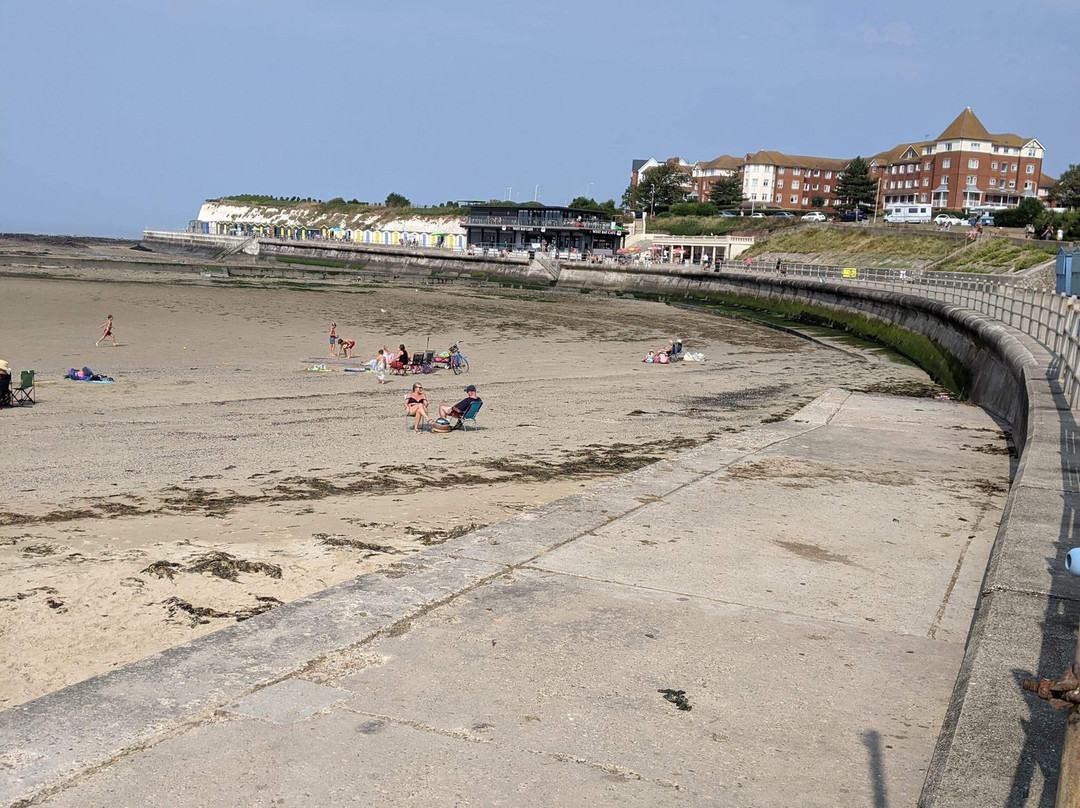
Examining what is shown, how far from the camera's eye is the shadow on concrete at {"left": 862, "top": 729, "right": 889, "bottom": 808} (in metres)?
4.08

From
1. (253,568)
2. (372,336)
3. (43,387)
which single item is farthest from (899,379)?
(253,568)

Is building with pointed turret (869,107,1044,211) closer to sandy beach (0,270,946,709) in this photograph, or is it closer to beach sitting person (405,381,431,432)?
sandy beach (0,270,946,709)

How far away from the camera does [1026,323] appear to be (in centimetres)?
2161

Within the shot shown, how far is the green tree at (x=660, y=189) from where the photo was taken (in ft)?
406

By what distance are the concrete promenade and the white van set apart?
3133 inches

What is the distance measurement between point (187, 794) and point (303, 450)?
31.6ft

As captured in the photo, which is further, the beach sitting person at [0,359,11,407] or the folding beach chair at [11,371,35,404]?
the folding beach chair at [11,371,35,404]

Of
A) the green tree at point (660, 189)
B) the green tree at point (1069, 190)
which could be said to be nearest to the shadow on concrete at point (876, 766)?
the green tree at point (1069, 190)

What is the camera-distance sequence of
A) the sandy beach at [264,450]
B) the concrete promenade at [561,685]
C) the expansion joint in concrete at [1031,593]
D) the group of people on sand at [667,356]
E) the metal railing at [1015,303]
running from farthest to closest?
1. the group of people on sand at [667,356]
2. the metal railing at [1015,303]
3. the sandy beach at [264,450]
4. the expansion joint in concrete at [1031,593]
5. the concrete promenade at [561,685]

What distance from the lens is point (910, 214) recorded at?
271 ft

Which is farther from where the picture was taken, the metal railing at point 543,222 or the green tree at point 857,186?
the green tree at point 857,186

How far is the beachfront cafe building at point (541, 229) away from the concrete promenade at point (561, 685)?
89.7m

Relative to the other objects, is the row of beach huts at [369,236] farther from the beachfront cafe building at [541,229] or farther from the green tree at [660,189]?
the green tree at [660,189]

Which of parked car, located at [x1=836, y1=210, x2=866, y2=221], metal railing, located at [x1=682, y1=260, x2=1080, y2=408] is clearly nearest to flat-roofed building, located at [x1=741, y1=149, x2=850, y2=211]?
parked car, located at [x1=836, y1=210, x2=866, y2=221]
